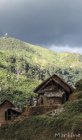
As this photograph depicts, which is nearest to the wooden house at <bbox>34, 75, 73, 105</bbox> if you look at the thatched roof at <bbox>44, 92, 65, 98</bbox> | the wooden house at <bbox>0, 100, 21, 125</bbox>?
the thatched roof at <bbox>44, 92, 65, 98</bbox>

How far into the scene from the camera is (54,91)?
69.4m

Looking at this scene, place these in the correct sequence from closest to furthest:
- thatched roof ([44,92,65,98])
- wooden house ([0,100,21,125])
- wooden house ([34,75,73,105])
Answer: wooden house ([34,75,73,105]) < thatched roof ([44,92,65,98]) < wooden house ([0,100,21,125])

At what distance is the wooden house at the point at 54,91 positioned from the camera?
225ft

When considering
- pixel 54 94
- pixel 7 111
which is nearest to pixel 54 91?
pixel 54 94

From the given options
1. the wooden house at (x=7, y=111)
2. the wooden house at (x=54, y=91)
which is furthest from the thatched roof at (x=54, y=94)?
the wooden house at (x=7, y=111)

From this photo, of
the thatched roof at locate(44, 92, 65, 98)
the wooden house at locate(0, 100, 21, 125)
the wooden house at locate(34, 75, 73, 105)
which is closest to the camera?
the wooden house at locate(34, 75, 73, 105)

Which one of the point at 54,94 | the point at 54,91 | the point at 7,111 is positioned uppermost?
the point at 54,91

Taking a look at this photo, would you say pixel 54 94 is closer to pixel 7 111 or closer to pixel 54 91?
pixel 54 91

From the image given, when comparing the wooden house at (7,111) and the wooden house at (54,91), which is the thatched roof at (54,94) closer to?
the wooden house at (54,91)

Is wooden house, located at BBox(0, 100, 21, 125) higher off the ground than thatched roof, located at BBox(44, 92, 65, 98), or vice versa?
thatched roof, located at BBox(44, 92, 65, 98)

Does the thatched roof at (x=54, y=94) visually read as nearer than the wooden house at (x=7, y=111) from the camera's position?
Yes

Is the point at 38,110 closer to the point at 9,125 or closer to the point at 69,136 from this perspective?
the point at 9,125

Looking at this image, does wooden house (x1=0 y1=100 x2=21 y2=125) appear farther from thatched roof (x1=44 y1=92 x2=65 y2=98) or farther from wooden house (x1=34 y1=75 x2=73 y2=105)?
thatched roof (x1=44 y1=92 x2=65 y2=98)

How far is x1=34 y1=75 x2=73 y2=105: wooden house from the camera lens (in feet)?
225
